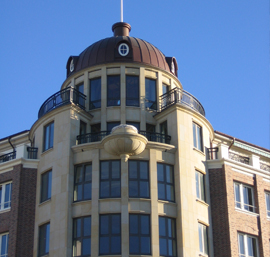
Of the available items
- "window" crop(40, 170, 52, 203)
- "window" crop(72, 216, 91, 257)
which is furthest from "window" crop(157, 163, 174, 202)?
"window" crop(40, 170, 52, 203)

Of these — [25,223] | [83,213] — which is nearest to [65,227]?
[83,213]

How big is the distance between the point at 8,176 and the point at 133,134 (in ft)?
32.0

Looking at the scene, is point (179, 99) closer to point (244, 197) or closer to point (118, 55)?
point (118, 55)

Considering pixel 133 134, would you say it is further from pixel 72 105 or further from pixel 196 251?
pixel 196 251

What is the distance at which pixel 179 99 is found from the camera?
4584cm

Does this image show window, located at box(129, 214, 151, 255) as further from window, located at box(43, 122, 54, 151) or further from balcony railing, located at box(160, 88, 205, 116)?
balcony railing, located at box(160, 88, 205, 116)

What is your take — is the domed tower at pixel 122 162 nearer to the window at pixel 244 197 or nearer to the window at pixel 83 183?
the window at pixel 83 183

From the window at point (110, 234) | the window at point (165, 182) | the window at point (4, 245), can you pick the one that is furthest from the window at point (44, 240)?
the window at point (165, 182)

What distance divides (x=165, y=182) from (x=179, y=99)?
685 centimetres

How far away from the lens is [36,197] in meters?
43.5

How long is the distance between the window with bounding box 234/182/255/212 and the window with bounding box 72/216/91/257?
10.7 meters

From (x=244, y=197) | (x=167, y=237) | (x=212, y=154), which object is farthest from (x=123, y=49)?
(x=167, y=237)

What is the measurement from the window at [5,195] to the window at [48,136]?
3.57 meters

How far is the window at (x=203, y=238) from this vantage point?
4141cm
